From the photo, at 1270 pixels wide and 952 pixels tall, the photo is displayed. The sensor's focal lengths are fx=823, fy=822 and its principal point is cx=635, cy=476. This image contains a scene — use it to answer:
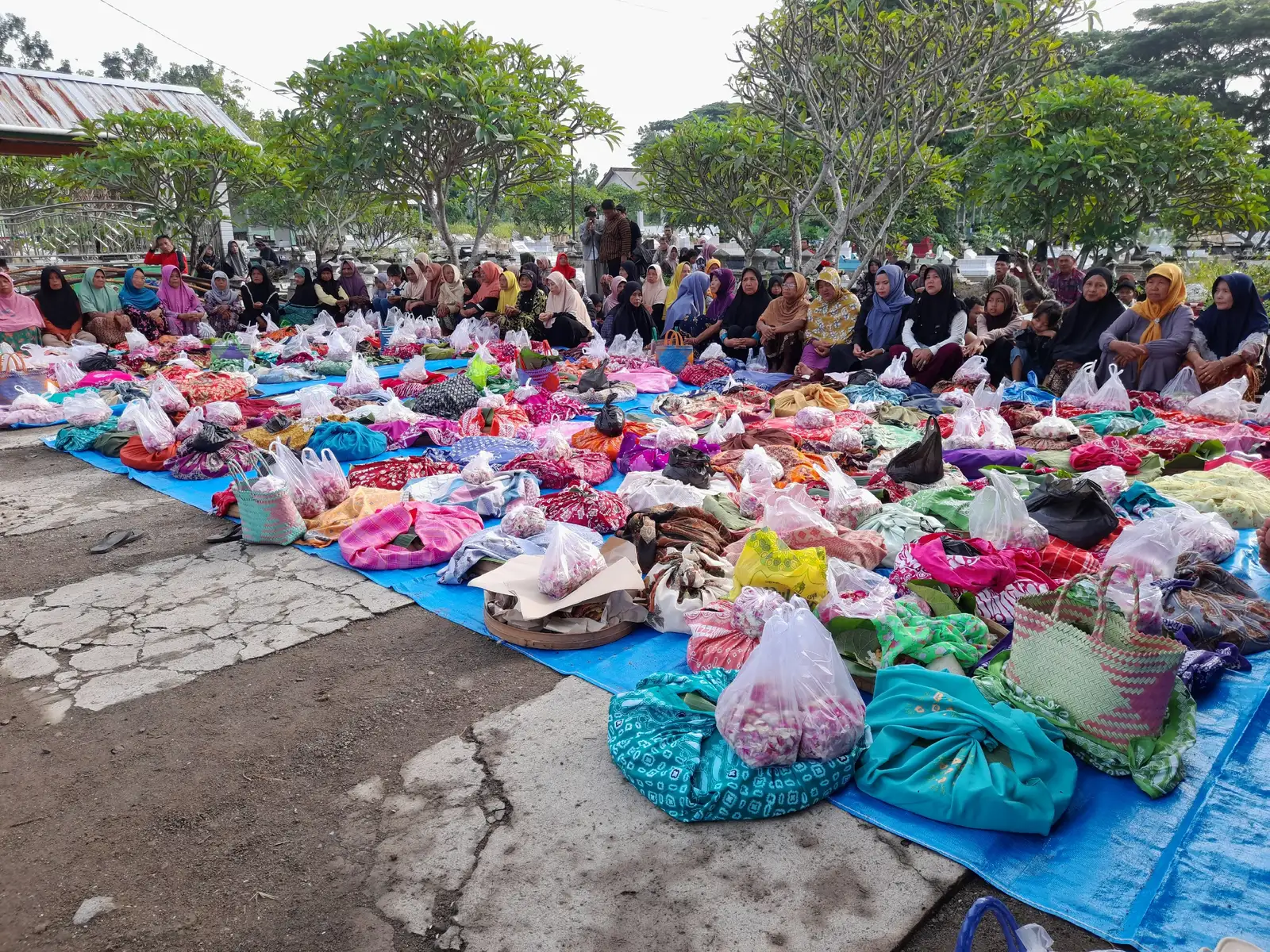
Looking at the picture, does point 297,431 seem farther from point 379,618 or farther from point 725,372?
point 725,372

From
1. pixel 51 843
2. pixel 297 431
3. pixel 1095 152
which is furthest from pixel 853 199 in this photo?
pixel 51 843

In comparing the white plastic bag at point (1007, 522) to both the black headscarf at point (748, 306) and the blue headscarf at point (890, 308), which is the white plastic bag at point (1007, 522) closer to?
the blue headscarf at point (890, 308)

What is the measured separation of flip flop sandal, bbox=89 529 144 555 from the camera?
4676 millimetres

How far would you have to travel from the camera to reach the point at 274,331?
12.3 metres

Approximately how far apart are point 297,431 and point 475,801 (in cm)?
469

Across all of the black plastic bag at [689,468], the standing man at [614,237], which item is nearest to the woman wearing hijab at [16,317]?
the standing man at [614,237]

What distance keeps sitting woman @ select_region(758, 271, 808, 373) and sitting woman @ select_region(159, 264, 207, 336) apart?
8.16 m

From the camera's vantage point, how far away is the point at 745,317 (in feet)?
32.5

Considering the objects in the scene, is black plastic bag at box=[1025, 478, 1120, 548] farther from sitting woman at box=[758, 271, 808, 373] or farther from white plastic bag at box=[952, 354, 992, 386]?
sitting woman at box=[758, 271, 808, 373]

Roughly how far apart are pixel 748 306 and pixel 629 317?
1755 millimetres

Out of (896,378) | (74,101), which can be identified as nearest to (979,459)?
(896,378)

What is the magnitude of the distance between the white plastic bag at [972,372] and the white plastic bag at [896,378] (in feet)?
1.70

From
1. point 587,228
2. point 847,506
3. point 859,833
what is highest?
point 587,228

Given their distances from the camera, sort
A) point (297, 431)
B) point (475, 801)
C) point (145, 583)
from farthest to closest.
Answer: point (297, 431)
point (145, 583)
point (475, 801)
